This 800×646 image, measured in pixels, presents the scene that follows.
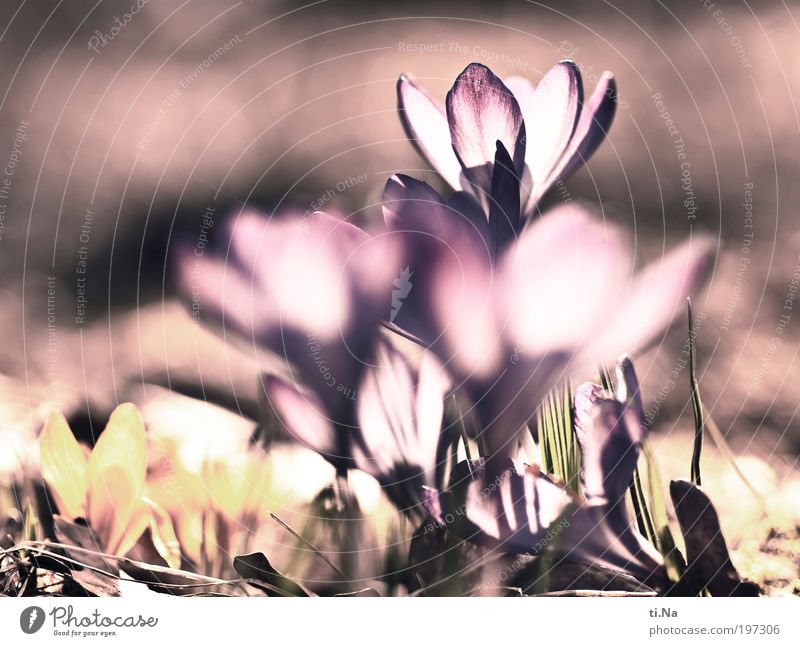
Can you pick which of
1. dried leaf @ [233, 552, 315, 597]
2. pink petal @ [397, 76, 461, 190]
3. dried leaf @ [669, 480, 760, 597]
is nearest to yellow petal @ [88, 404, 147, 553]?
dried leaf @ [233, 552, 315, 597]

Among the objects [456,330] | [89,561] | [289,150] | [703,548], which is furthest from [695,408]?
[89,561]

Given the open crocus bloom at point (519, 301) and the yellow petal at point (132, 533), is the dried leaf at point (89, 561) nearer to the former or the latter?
the yellow petal at point (132, 533)

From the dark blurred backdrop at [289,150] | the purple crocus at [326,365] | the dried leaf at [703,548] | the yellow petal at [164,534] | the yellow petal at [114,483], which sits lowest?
the dried leaf at [703,548]

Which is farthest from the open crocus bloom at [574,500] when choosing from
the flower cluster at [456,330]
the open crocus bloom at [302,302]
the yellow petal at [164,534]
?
the yellow petal at [164,534]

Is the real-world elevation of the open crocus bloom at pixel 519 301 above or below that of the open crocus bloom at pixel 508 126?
below
